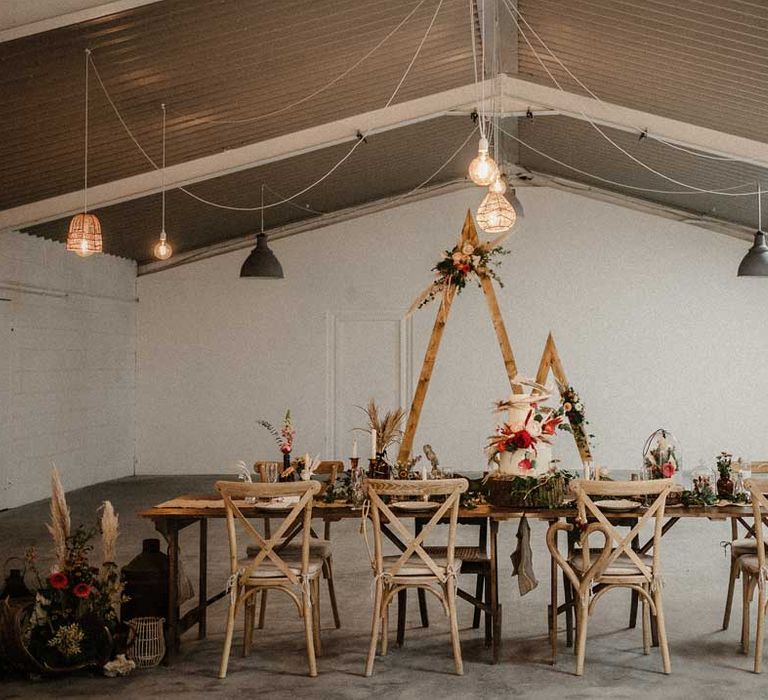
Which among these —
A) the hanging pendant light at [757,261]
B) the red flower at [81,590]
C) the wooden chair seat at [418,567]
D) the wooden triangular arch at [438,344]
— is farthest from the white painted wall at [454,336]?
the red flower at [81,590]

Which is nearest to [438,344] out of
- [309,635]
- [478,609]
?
[478,609]

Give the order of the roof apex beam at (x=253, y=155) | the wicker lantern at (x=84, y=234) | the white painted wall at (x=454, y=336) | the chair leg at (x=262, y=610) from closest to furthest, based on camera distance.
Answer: the chair leg at (x=262, y=610) < the wicker lantern at (x=84, y=234) < the roof apex beam at (x=253, y=155) < the white painted wall at (x=454, y=336)

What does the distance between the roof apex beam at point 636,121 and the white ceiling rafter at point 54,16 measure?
14.9ft

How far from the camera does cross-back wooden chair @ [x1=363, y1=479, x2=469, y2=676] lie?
457 cm

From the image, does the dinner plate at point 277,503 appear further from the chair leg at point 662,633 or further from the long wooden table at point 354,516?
the chair leg at point 662,633

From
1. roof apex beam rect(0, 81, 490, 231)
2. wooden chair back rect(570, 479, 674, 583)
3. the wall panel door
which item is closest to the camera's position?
wooden chair back rect(570, 479, 674, 583)

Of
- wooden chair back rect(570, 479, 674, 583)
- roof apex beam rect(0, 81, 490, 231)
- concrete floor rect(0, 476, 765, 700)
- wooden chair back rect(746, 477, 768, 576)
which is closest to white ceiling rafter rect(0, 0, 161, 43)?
roof apex beam rect(0, 81, 490, 231)

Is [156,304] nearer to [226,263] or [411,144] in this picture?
[226,263]

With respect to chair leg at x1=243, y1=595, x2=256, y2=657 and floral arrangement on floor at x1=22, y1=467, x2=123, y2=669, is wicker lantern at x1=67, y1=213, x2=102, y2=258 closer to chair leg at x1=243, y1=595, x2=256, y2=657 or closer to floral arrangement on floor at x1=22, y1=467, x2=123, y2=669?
floral arrangement on floor at x1=22, y1=467, x2=123, y2=669

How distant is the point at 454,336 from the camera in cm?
1385

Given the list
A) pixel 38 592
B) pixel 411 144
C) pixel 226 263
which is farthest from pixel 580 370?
pixel 38 592

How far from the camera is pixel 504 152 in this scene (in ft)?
41.1

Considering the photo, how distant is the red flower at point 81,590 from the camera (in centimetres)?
459

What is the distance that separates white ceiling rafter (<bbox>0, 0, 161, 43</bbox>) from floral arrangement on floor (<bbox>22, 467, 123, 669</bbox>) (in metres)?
2.98
